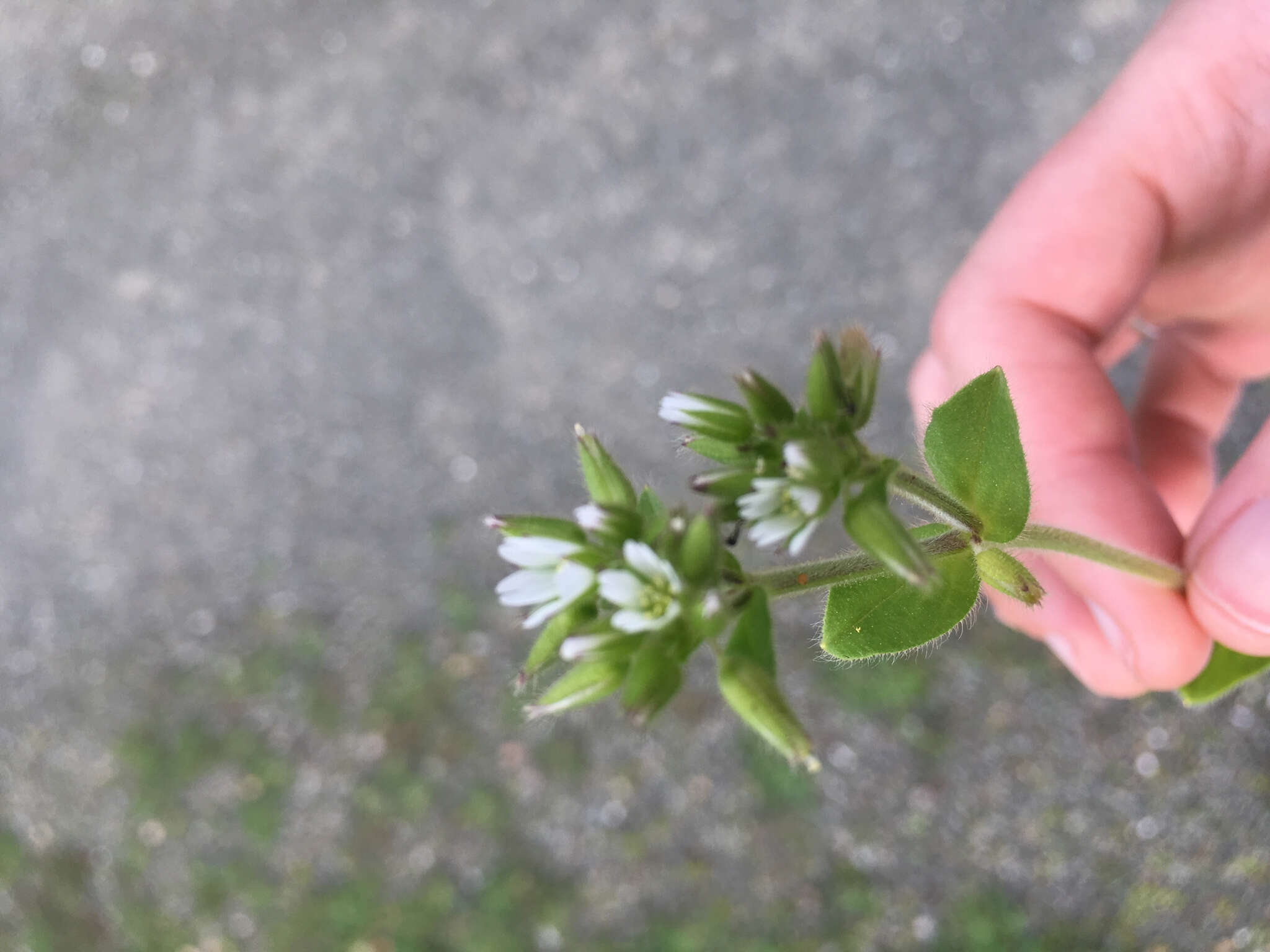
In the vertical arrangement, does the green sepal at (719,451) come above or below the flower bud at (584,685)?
above

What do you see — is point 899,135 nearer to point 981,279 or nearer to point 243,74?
point 981,279

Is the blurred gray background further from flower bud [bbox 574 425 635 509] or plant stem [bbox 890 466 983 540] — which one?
flower bud [bbox 574 425 635 509]

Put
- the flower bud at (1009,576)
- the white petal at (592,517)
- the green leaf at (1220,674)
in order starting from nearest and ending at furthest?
the white petal at (592,517), the flower bud at (1009,576), the green leaf at (1220,674)

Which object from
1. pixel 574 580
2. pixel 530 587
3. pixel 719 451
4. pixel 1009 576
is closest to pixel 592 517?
pixel 574 580

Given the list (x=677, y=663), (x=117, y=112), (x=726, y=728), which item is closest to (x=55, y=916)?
(x=726, y=728)

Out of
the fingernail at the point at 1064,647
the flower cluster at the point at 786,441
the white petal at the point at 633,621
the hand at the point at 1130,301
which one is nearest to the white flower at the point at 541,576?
the white petal at the point at 633,621

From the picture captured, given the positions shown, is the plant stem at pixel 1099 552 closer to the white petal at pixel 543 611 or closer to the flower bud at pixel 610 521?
the flower bud at pixel 610 521

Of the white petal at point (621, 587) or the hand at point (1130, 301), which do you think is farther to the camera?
the hand at point (1130, 301)
